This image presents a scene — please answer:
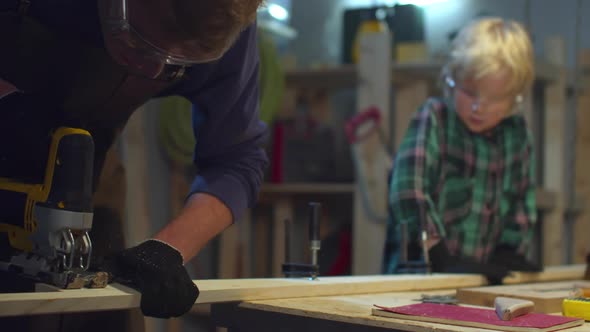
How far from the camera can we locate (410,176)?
7.75 feet

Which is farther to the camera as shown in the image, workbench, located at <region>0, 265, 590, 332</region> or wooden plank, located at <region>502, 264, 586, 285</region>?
wooden plank, located at <region>502, 264, 586, 285</region>

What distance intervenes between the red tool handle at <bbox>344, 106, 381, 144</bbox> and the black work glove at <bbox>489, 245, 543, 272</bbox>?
0.92 meters

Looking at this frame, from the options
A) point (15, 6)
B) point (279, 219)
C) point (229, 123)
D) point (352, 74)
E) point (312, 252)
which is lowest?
point (312, 252)

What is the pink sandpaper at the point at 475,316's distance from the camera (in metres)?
1.23

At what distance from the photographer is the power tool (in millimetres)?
1160

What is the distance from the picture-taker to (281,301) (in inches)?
56.2

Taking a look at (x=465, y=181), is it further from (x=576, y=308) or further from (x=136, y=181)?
(x=136, y=181)

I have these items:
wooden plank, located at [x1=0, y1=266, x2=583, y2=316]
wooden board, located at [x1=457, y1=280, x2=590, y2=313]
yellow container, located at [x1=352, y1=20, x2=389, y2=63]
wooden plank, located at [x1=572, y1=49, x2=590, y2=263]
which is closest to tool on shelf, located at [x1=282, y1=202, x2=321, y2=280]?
wooden plank, located at [x1=0, y1=266, x2=583, y2=316]

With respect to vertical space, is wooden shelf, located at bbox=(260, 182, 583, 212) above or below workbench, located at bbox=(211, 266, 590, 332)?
above

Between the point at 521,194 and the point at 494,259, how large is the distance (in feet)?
1.02

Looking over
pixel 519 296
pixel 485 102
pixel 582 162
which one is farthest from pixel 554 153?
pixel 519 296

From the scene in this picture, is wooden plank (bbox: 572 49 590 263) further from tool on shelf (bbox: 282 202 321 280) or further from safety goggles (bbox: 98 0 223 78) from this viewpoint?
safety goggles (bbox: 98 0 223 78)

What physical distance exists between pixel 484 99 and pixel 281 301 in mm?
1206

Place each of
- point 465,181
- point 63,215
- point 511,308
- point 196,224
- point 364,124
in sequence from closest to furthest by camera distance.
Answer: point 63,215 → point 511,308 → point 196,224 → point 465,181 → point 364,124
